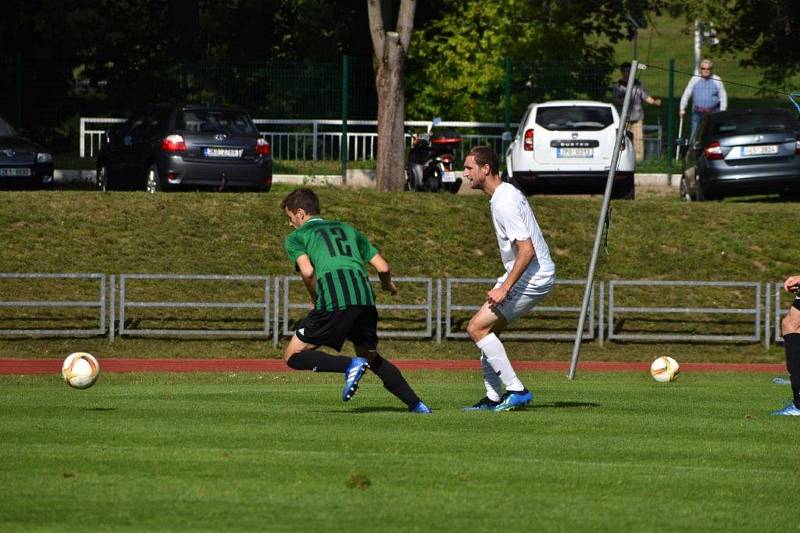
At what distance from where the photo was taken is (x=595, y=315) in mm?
22938

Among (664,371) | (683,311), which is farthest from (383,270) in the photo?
(683,311)

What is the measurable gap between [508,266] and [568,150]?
50.9 feet

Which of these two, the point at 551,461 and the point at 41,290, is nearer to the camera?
the point at 551,461

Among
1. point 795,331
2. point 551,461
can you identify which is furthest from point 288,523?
point 795,331

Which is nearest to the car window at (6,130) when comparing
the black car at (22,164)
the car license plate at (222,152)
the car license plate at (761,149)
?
the black car at (22,164)

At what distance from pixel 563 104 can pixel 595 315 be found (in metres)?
5.41

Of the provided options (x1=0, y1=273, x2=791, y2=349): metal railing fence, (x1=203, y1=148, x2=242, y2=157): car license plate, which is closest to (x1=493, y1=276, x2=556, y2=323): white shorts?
(x1=0, y1=273, x2=791, y2=349): metal railing fence

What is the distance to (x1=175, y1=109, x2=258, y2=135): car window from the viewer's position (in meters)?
26.3

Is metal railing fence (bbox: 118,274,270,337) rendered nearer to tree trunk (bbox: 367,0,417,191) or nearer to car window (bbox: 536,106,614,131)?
car window (bbox: 536,106,614,131)

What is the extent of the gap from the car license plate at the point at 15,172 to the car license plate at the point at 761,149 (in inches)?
478

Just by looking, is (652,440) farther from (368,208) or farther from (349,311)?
(368,208)

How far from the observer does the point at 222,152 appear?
26.2m

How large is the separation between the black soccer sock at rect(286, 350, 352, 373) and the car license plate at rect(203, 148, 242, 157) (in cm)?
1545

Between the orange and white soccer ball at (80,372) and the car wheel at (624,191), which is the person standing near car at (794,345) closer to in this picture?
the orange and white soccer ball at (80,372)
